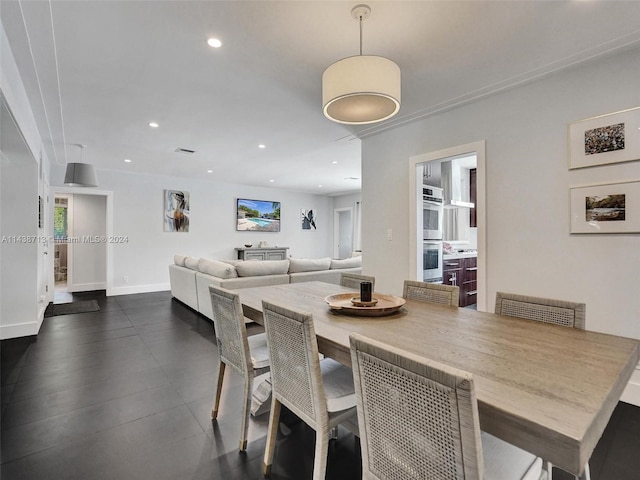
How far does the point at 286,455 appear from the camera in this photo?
1756 millimetres

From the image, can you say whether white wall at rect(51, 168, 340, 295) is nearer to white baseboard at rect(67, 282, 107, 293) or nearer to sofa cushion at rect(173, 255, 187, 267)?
white baseboard at rect(67, 282, 107, 293)

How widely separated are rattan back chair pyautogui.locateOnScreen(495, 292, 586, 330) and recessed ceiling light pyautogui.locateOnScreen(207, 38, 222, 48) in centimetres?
247

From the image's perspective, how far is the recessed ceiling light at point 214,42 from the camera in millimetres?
2203

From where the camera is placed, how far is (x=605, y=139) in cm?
236

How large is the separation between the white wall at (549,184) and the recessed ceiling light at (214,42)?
7.53 ft

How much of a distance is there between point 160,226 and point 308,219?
4062mm

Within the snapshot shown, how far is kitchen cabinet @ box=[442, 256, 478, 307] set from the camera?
14.7ft

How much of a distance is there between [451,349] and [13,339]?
469 cm

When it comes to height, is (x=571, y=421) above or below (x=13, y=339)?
above

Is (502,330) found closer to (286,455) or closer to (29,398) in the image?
(286,455)

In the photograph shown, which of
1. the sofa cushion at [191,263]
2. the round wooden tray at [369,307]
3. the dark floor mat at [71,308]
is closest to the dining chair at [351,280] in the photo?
the round wooden tray at [369,307]

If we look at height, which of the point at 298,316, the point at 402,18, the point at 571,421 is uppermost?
the point at 402,18

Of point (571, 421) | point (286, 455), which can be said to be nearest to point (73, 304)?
point (286, 455)

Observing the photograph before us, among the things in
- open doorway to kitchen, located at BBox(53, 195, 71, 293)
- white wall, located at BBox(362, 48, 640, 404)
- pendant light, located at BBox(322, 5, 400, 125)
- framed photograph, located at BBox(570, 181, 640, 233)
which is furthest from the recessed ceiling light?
open doorway to kitchen, located at BBox(53, 195, 71, 293)
